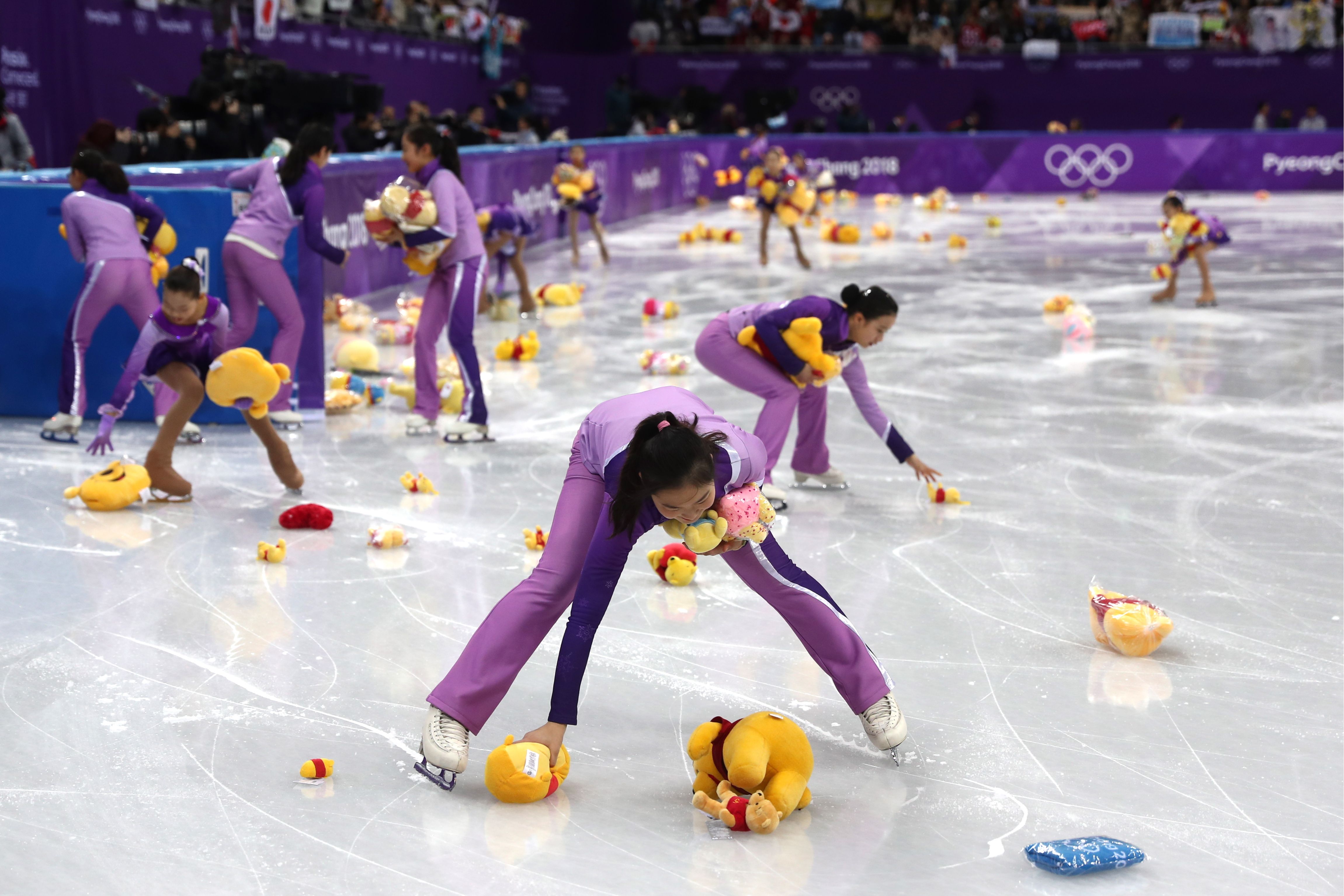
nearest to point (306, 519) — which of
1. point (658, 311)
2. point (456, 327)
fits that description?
point (456, 327)

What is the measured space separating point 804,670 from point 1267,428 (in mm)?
4876

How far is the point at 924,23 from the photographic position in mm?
30516

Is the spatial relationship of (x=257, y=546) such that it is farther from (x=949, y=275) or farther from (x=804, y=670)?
(x=949, y=275)

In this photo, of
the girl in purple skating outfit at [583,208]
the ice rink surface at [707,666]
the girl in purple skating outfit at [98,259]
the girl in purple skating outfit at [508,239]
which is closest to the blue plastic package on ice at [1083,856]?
the ice rink surface at [707,666]

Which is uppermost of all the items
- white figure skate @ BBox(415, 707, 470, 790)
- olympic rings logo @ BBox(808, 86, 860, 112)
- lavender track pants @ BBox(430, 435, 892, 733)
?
olympic rings logo @ BBox(808, 86, 860, 112)

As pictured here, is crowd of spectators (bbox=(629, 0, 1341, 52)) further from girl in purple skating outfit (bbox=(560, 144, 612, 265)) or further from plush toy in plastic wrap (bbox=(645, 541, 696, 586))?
plush toy in plastic wrap (bbox=(645, 541, 696, 586))

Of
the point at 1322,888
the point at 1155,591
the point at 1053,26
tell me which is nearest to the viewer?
the point at 1322,888

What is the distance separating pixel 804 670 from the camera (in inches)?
188

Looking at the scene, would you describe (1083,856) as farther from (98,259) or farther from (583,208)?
(583,208)

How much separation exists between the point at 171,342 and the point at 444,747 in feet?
11.3

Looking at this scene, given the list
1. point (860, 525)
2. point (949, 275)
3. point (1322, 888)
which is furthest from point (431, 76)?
point (1322, 888)

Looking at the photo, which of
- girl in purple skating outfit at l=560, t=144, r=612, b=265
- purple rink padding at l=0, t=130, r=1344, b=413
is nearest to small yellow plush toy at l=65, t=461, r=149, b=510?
girl in purple skating outfit at l=560, t=144, r=612, b=265

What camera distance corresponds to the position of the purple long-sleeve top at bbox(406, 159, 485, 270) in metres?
7.64

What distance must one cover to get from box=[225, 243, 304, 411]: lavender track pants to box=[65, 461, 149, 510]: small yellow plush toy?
1423 mm
